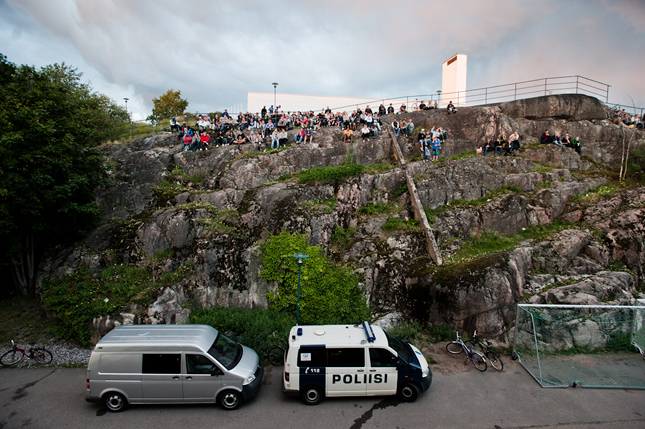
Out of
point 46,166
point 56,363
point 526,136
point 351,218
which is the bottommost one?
point 56,363

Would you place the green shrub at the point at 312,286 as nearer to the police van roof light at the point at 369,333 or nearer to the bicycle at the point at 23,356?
the police van roof light at the point at 369,333

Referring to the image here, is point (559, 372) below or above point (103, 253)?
below

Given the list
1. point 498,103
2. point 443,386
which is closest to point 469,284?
point 443,386

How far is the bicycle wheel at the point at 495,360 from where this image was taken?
9.88 metres

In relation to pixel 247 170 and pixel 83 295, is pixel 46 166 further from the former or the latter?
pixel 247 170

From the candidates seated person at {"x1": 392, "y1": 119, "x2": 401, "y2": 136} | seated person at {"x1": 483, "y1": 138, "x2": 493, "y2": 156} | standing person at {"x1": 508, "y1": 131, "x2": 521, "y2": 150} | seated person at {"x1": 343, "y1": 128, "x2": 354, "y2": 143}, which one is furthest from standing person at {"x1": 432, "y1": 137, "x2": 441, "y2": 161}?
seated person at {"x1": 343, "y1": 128, "x2": 354, "y2": 143}

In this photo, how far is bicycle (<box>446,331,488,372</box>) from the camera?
9938 millimetres

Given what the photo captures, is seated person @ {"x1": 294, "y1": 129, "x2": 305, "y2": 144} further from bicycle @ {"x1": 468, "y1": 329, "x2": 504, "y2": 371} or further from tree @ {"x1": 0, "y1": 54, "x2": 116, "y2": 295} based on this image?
bicycle @ {"x1": 468, "y1": 329, "x2": 504, "y2": 371}

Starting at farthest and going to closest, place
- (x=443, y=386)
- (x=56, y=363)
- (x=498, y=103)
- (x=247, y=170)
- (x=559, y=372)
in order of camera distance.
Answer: (x=498, y=103) < (x=247, y=170) < (x=56, y=363) < (x=559, y=372) < (x=443, y=386)

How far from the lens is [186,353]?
26.2 ft

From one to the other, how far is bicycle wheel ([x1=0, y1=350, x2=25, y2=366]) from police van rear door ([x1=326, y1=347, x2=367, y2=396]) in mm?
10154

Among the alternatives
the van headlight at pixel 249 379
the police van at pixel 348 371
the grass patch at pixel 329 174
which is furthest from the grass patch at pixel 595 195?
the van headlight at pixel 249 379

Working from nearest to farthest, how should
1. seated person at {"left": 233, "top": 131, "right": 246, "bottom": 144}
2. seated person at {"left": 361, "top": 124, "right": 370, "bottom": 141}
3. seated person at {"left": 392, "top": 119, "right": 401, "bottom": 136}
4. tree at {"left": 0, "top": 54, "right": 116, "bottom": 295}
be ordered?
tree at {"left": 0, "top": 54, "right": 116, "bottom": 295} < seated person at {"left": 361, "top": 124, "right": 370, "bottom": 141} < seated person at {"left": 233, "top": 131, "right": 246, "bottom": 144} < seated person at {"left": 392, "top": 119, "right": 401, "bottom": 136}

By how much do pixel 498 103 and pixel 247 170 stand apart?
68.6 ft
